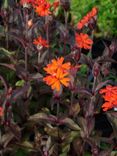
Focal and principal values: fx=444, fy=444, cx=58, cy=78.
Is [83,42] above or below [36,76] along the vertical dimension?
above

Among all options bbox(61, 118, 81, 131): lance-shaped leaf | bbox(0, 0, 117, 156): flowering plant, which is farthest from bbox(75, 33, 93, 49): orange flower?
bbox(61, 118, 81, 131): lance-shaped leaf

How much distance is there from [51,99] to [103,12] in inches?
50.2

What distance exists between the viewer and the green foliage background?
3.33 meters

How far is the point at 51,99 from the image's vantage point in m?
2.33

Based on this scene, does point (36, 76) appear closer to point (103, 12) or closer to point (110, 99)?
point (110, 99)

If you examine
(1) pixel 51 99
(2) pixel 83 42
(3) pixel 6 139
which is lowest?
(3) pixel 6 139

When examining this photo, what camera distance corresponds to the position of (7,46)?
2.86 meters

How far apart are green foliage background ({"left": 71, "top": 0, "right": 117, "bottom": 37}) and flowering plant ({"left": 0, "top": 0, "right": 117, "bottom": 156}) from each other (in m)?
0.71

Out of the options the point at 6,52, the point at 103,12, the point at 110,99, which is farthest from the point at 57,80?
the point at 103,12

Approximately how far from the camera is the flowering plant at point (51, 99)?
6.73 feet

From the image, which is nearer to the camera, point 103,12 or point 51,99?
point 51,99

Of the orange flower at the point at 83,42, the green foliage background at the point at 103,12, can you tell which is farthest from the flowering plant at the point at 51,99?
the green foliage background at the point at 103,12

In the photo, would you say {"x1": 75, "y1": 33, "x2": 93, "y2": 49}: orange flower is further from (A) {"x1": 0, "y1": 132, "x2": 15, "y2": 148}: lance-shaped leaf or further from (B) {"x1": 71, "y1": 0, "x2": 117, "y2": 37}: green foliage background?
(B) {"x1": 71, "y1": 0, "x2": 117, "y2": 37}: green foliage background

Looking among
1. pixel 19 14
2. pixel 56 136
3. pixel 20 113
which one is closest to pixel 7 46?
pixel 19 14
